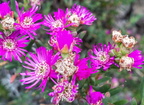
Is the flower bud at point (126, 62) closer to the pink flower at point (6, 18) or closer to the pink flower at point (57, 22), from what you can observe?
the pink flower at point (57, 22)

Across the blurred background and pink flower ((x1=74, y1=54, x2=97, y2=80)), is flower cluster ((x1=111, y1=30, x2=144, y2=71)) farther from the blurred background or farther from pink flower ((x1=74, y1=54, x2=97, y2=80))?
the blurred background

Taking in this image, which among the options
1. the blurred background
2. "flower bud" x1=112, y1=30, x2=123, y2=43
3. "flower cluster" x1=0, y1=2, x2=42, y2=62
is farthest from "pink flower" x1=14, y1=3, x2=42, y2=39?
the blurred background

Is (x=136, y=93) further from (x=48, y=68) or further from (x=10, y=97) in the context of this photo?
(x=48, y=68)

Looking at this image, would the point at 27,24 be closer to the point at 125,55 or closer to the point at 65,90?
the point at 65,90

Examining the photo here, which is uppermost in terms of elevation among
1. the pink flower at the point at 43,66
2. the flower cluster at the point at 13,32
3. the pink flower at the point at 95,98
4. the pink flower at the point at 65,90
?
the flower cluster at the point at 13,32

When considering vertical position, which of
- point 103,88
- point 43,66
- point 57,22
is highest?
point 57,22

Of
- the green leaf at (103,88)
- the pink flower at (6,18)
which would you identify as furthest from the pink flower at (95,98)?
the pink flower at (6,18)

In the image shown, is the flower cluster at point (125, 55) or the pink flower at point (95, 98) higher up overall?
the flower cluster at point (125, 55)

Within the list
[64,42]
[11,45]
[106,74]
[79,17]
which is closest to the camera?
[64,42]

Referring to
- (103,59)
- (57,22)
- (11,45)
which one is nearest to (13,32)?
(11,45)
